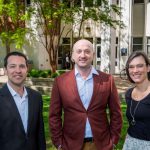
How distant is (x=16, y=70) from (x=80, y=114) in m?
0.99

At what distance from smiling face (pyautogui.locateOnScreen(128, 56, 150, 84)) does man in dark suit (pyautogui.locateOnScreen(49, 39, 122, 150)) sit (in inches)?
21.5

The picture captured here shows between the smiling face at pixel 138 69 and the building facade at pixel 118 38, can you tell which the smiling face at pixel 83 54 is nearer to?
the smiling face at pixel 138 69

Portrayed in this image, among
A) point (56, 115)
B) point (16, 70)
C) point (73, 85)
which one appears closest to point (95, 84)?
point (73, 85)

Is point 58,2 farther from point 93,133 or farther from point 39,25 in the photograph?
point 93,133

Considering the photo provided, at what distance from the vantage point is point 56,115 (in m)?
4.83

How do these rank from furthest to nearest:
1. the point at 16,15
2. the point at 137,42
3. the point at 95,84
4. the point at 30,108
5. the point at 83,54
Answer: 1. the point at 137,42
2. the point at 16,15
3. the point at 95,84
4. the point at 83,54
5. the point at 30,108

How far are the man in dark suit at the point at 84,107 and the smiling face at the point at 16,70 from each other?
0.71 m

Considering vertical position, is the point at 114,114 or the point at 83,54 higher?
the point at 83,54

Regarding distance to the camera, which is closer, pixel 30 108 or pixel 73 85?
pixel 30 108

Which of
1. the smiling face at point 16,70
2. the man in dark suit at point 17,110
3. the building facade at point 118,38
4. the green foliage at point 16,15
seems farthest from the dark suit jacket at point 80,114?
the building facade at point 118,38

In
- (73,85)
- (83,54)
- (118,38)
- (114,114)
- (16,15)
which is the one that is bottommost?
(114,114)

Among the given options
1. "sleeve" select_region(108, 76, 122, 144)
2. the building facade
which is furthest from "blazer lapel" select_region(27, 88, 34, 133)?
the building facade

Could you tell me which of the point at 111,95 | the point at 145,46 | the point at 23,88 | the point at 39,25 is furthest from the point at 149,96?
the point at 145,46

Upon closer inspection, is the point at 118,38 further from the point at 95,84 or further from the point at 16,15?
the point at 95,84
